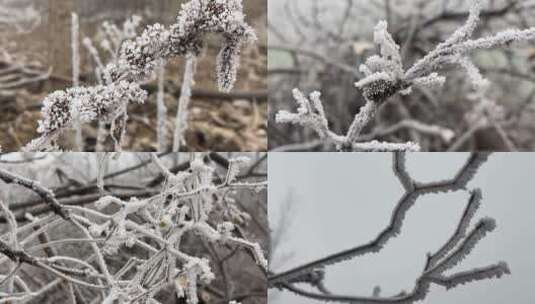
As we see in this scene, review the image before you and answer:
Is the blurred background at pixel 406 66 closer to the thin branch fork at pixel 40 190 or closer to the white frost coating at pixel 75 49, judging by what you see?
the white frost coating at pixel 75 49

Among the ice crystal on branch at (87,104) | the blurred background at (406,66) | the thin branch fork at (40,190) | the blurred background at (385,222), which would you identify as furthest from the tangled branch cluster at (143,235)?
the blurred background at (406,66)

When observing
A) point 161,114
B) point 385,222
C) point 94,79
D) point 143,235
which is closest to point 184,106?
point 161,114

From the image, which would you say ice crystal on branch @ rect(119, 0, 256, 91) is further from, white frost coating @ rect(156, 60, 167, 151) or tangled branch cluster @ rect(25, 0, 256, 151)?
white frost coating @ rect(156, 60, 167, 151)

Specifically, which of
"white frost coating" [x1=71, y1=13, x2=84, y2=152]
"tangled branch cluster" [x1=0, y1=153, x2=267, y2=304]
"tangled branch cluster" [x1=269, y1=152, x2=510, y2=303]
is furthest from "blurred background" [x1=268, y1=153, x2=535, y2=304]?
"white frost coating" [x1=71, y1=13, x2=84, y2=152]

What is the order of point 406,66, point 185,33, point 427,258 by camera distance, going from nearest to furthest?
point 185,33, point 427,258, point 406,66

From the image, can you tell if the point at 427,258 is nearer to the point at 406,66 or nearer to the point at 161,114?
the point at 406,66

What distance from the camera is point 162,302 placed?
1493 mm

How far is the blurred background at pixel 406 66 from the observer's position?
168cm

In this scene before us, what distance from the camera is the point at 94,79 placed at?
5.12 ft

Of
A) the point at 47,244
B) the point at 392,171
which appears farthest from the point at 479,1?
the point at 47,244

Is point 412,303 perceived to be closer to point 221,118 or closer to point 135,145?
point 221,118

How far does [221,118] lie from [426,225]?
1.55 ft

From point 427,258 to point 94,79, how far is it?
736mm

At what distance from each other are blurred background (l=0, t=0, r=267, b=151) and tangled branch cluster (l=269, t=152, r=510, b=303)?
28 cm
